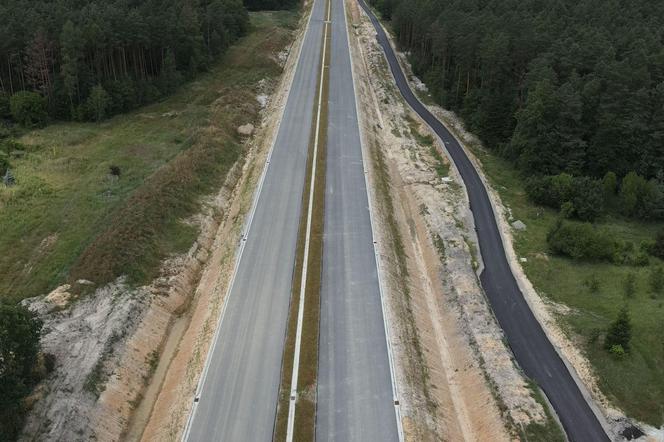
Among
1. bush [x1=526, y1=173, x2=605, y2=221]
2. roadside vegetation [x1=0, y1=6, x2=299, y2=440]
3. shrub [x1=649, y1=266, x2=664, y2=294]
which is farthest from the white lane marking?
shrub [x1=649, y1=266, x2=664, y2=294]

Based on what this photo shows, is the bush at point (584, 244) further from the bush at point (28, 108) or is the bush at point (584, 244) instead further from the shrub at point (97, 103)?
the bush at point (28, 108)

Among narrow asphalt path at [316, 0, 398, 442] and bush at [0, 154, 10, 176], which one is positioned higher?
bush at [0, 154, 10, 176]

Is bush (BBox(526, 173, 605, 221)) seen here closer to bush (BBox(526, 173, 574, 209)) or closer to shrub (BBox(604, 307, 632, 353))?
bush (BBox(526, 173, 574, 209))

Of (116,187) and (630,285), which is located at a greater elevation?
(116,187)

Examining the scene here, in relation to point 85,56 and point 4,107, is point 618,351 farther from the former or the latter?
point 4,107

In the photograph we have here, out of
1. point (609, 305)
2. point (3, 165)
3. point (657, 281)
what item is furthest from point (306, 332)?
point (3, 165)

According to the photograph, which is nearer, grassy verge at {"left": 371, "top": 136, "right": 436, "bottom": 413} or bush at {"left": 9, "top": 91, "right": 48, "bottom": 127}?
grassy verge at {"left": 371, "top": 136, "right": 436, "bottom": 413}
